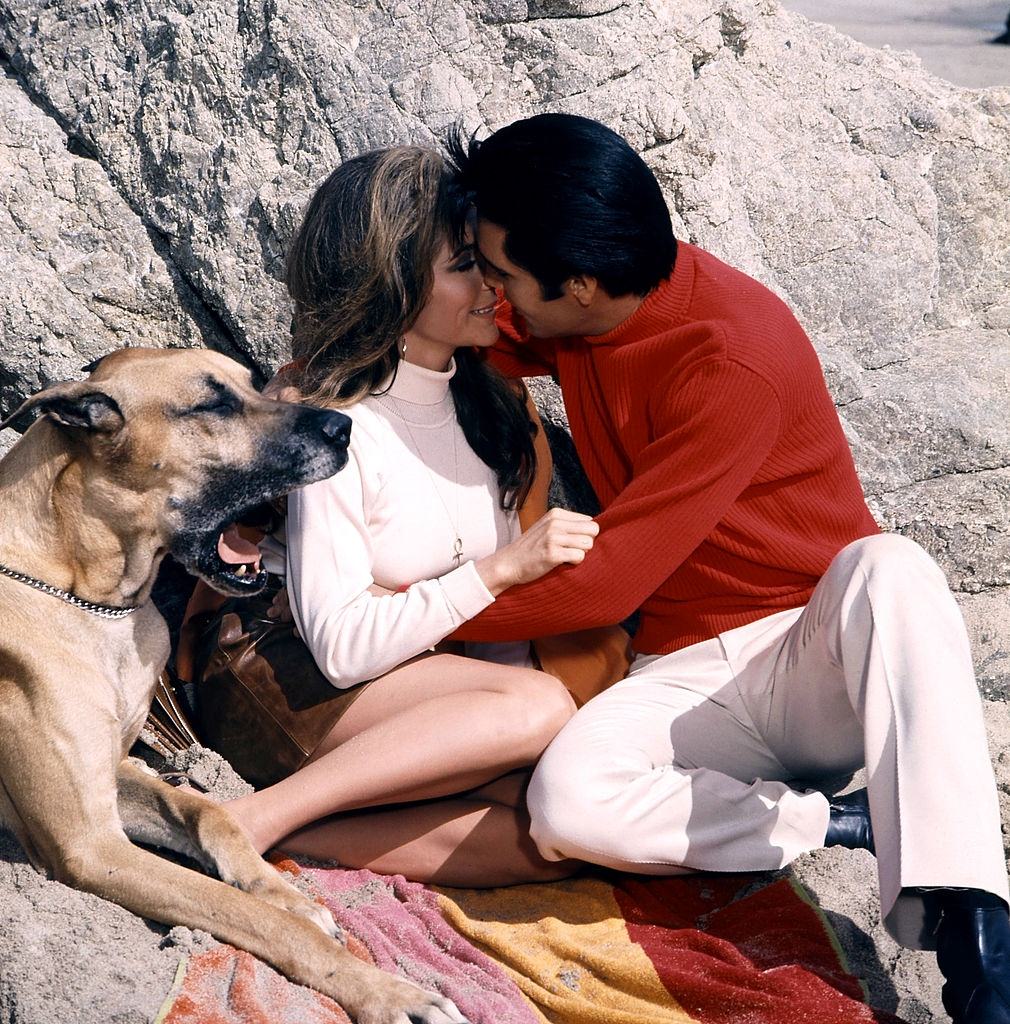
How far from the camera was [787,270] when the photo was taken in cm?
465

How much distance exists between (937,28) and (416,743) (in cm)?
1017

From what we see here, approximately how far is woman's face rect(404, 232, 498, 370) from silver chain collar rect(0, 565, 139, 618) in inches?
39.5

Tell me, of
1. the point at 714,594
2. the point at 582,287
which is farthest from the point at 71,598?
the point at 714,594

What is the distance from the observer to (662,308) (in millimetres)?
3102

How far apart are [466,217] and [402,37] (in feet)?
3.73

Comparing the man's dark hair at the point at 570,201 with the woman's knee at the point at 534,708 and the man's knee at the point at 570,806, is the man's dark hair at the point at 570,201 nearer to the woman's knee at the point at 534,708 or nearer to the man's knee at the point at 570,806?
the woman's knee at the point at 534,708

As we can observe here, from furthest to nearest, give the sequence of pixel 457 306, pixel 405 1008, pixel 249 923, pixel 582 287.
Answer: pixel 457 306, pixel 582 287, pixel 249 923, pixel 405 1008

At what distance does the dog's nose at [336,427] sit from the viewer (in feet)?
9.42

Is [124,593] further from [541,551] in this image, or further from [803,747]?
[803,747]

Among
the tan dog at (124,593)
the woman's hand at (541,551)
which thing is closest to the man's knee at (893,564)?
the woman's hand at (541,551)

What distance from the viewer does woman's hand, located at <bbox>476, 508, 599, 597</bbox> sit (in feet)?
9.48

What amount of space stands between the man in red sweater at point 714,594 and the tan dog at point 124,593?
26.0 inches

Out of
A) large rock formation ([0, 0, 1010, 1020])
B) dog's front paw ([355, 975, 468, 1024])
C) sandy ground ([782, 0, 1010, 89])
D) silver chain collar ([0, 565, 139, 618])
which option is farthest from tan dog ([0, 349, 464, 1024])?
sandy ground ([782, 0, 1010, 89])

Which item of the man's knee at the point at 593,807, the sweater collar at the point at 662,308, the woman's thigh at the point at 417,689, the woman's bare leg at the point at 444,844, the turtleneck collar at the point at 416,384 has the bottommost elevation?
the woman's bare leg at the point at 444,844
